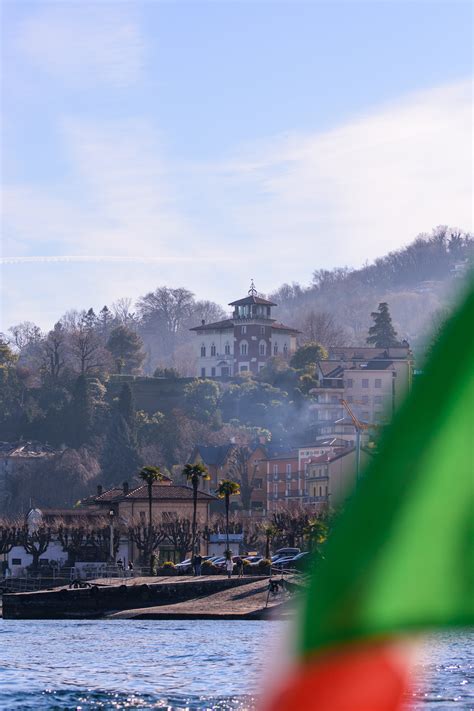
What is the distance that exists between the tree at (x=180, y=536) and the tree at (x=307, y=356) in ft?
241

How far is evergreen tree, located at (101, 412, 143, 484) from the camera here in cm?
14766

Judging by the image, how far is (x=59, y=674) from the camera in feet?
112

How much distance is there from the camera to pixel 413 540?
141 cm

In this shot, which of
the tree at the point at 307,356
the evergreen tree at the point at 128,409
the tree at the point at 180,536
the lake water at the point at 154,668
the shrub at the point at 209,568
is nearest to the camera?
the lake water at the point at 154,668

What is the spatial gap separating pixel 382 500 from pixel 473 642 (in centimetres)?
4501

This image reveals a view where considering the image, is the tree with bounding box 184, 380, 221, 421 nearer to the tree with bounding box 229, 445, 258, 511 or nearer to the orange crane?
the tree with bounding box 229, 445, 258, 511

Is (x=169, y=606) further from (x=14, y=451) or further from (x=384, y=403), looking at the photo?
(x=14, y=451)

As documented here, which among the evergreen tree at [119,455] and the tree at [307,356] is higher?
the tree at [307,356]

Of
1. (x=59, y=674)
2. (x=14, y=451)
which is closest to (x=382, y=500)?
(x=59, y=674)

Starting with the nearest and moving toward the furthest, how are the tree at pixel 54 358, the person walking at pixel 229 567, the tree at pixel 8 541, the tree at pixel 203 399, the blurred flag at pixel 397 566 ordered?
1. the blurred flag at pixel 397 566
2. the person walking at pixel 229 567
3. the tree at pixel 8 541
4. the tree at pixel 203 399
5. the tree at pixel 54 358

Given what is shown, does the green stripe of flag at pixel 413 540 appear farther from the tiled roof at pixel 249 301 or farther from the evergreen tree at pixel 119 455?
the tiled roof at pixel 249 301

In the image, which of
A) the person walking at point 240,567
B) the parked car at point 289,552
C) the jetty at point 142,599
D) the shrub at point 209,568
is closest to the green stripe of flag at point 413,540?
the jetty at point 142,599

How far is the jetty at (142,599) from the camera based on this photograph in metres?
67.9

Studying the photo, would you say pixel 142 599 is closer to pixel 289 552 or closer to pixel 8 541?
pixel 289 552
